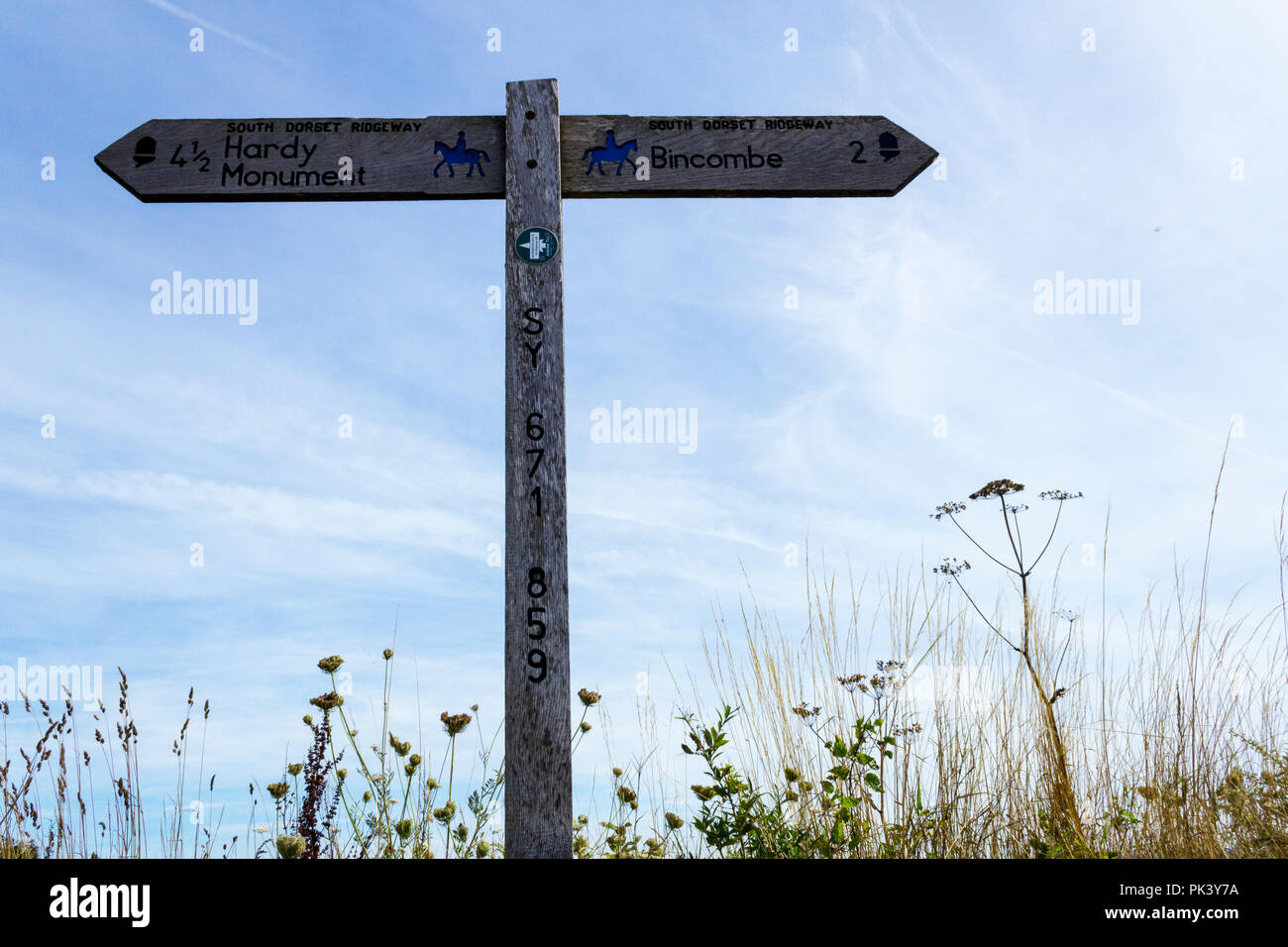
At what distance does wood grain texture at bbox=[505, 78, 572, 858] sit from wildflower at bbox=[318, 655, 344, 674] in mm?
808

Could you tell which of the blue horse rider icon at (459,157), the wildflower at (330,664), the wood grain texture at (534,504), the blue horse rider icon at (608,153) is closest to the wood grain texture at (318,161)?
the blue horse rider icon at (459,157)

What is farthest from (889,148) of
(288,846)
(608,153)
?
(288,846)

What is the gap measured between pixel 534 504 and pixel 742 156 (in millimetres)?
1375

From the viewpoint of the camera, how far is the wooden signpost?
2654 millimetres

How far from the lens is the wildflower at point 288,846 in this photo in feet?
8.43

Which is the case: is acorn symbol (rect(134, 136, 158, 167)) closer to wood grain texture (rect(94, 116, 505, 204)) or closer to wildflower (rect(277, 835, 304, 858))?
wood grain texture (rect(94, 116, 505, 204))

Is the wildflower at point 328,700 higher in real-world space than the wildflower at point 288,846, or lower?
higher

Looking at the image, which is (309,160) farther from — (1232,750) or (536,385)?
(1232,750)

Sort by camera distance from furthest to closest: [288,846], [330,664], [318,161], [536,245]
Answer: [330,664], [318,161], [536,245], [288,846]

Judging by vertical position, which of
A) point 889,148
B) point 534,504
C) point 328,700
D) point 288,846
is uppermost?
point 889,148

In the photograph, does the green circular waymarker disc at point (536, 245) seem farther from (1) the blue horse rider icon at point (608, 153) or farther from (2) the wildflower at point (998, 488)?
(2) the wildflower at point (998, 488)

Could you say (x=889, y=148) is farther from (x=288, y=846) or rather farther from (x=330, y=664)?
(x=288, y=846)

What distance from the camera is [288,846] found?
2.57m
